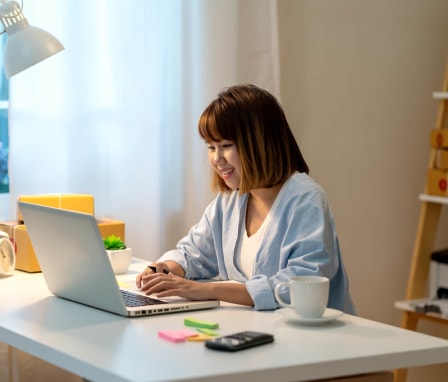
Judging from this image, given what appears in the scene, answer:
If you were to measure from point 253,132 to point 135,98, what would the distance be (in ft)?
2.42

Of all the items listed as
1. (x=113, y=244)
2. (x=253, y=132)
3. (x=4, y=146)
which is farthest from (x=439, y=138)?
(x=4, y=146)

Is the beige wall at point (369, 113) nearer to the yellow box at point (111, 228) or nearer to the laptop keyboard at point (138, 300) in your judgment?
the yellow box at point (111, 228)

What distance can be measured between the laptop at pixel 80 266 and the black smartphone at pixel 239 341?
277 millimetres

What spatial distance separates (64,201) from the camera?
2.32 metres

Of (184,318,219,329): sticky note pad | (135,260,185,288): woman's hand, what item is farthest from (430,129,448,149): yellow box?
(184,318,219,329): sticky note pad

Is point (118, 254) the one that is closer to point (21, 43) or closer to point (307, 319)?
point (21, 43)

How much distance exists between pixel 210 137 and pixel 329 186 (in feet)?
4.20

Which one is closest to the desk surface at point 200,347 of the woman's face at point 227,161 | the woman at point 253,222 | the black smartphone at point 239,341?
the black smartphone at point 239,341

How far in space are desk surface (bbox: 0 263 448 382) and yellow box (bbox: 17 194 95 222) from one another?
1.81 feet

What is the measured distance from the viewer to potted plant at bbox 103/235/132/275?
7.02 feet

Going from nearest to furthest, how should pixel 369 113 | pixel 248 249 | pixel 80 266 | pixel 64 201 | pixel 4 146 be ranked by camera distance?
pixel 80 266
pixel 248 249
pixel 64 201
pixel 4 146
pixel 369 113

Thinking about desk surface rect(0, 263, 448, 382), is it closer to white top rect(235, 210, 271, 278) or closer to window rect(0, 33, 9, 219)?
white top rect(235, 210, 271, 278)

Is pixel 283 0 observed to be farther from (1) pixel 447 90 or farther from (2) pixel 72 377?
(2) pixel 72 377

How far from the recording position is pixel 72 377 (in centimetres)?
258
